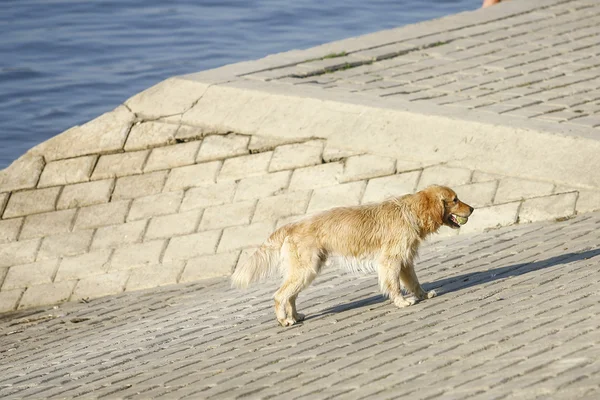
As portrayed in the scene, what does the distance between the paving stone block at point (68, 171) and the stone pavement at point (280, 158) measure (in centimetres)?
2

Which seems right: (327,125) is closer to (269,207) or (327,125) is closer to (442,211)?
(269,207)

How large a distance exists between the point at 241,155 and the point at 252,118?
0.46 m

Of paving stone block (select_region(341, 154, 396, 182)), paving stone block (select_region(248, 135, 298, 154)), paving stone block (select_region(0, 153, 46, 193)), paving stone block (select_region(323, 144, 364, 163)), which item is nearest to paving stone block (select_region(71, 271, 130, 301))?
paving stone block (select_region(0, 153, 46, 193))

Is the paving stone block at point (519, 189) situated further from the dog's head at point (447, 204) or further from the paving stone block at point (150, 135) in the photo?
the paving stone block at point (150, 135)

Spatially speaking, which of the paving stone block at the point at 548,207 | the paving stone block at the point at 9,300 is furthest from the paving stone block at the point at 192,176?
the paving stone block at the point at 548,207

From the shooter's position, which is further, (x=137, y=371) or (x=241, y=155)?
(x=241, y=155)

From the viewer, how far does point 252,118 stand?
38.4ft

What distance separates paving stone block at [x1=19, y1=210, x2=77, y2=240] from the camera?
1196 centimetres

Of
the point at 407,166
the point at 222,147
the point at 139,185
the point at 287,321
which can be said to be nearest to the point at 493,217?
the point at 407,166

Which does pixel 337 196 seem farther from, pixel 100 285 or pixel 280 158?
pixel 100 285

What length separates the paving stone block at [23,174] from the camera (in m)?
12.3

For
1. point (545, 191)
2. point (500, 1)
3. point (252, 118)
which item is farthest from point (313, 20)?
point (545, 191)

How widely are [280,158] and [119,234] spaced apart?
191 centimetres

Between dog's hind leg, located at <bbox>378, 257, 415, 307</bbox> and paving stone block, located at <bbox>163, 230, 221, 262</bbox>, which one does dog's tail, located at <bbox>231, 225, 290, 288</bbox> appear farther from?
paving stone block, located at <bbox>163, 230, 221, 262</bbox>
